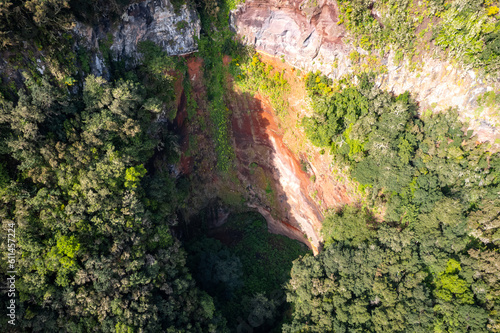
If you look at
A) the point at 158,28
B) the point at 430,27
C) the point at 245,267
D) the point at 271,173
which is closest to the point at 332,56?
the point at 430,27

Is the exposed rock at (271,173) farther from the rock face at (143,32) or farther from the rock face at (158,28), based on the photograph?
the rock face at (143,32)

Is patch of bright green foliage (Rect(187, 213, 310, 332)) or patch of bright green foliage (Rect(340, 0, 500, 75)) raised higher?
patch of bright green foliage (Rect(340, 0, 500, 75))

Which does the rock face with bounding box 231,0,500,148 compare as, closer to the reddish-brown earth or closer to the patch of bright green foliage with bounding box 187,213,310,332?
the reddish-brown earth

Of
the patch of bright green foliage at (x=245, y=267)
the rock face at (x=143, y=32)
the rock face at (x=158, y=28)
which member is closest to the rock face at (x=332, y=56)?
the rock face at (x=158, y=28)

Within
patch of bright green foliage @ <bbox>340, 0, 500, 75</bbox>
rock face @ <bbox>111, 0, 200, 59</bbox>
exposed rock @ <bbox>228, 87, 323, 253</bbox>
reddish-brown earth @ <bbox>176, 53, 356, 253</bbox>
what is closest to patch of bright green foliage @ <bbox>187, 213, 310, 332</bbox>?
reddish-brown earth @ <bbox>176, 53, 356, 253</bbox>

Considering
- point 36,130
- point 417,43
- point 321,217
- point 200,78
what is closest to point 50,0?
point 36,130

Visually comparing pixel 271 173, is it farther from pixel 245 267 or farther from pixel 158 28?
pixel 158 28
